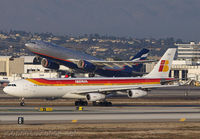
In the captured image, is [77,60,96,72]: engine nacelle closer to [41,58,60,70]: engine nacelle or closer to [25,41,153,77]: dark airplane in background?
[25,41,153,77]: dark airplane in background

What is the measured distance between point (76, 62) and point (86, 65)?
2.43 metres

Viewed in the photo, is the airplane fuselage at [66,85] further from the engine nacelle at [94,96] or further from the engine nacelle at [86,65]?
the engine nacelle at [86,65]

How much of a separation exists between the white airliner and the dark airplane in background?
133 ft

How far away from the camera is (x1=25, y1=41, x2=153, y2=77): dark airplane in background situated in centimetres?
10792

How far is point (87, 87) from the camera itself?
67.8 m

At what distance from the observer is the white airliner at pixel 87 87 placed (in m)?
64.8

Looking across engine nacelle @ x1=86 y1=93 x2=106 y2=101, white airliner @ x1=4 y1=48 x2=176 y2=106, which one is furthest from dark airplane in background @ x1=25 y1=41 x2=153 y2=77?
engine nacelle @ x1=86 y1=93 x2=106 y2=101

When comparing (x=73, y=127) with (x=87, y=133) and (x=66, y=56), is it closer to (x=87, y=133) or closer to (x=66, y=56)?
(x=87, y=133)

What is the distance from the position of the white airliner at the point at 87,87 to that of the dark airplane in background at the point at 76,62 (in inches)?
1595

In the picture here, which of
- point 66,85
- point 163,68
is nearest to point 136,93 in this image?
point 163,68

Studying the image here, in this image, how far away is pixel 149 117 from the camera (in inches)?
1933

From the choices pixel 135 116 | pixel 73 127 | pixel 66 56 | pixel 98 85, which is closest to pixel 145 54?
pixel 66 56

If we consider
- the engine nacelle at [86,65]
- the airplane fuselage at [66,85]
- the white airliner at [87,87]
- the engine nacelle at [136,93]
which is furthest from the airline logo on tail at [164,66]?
the engine nacelle at [86,65]

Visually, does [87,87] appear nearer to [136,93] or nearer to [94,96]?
[94,96]
